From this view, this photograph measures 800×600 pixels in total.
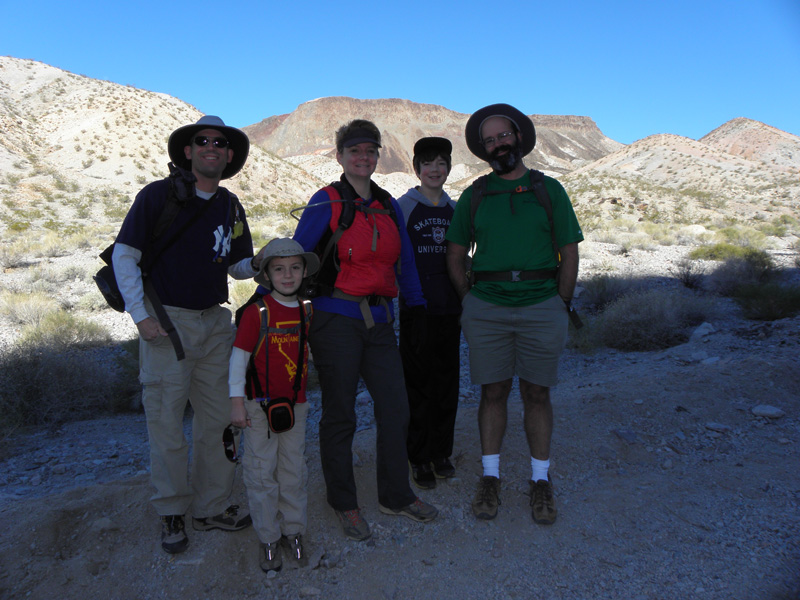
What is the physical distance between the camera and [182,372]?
104 inches

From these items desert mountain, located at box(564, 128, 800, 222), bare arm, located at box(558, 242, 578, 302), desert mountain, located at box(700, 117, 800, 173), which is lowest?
bare arm, located at box(558, 242, 578, 302)

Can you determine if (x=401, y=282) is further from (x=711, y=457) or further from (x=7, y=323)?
(x=7, y=323)

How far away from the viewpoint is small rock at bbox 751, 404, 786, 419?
4117 millimetres

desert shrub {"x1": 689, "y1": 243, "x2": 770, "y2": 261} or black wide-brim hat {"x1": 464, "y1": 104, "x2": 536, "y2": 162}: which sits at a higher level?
black wide-brim hat {"x1": 464, "y1": 104, "x2": 536, "y2": 162}

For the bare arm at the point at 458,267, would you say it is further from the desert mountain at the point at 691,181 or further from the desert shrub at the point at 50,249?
the desert mountain at the point at 691,181

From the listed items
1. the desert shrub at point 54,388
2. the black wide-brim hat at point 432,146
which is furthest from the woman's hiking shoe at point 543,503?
the desert shrub at point 54,388

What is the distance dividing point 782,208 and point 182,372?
35.8 m

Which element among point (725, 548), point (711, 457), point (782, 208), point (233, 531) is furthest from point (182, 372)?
point (782, 208)

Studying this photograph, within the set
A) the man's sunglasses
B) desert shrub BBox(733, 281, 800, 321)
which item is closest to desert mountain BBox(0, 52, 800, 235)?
desert shrub BBox(733, 281, 800, 321)

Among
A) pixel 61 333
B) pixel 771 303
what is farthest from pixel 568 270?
pixel 61 333

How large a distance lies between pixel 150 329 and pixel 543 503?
234 centimetres

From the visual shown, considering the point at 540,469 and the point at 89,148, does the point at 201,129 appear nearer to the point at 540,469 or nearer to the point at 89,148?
the point at 540,469

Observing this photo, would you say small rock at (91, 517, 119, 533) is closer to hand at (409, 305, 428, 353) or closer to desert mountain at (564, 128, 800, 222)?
hand at (409, 305, 428, 353)

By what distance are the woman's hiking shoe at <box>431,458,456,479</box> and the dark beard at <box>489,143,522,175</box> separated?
194 cm
